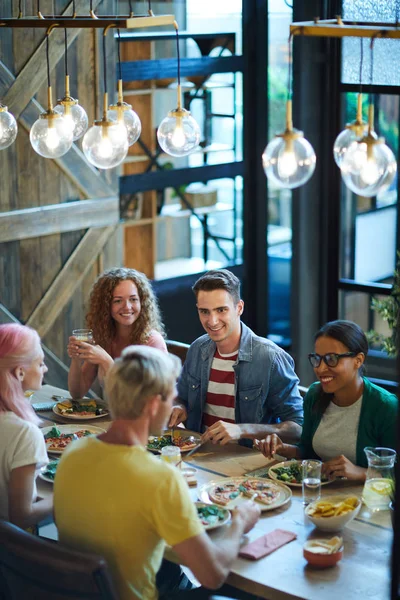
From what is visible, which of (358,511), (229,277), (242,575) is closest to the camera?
(242,575)

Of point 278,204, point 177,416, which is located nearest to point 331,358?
point 177,416

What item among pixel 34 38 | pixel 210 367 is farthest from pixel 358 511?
pixel 34 38

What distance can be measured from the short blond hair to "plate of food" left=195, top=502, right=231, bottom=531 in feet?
1.61

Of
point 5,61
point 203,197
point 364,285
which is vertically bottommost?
point 364,285

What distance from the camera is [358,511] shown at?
296 centimetres

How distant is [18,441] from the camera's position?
2.96 metres

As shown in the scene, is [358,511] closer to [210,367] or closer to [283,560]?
[283,560]

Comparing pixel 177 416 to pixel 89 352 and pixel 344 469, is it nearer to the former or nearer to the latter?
pixel 89 352

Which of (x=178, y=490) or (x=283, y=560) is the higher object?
(x=178, y=490)

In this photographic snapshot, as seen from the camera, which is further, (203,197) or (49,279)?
(203,197)

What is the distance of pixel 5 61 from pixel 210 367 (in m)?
2.42

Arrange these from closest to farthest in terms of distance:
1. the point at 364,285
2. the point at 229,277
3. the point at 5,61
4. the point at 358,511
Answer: the point at 358,511 < the point at 229,277 < the point at 5,61 < the point at 364,285

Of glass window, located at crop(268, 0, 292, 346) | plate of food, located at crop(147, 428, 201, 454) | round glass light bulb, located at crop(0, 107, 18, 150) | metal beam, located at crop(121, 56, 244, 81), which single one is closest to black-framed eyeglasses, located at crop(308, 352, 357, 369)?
plate of food, located at crop(147, 428, 201, 454)

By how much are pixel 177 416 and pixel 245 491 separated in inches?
30.5
